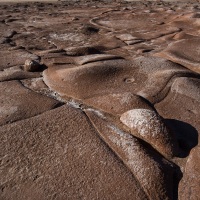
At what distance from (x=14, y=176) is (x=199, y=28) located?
10.4 feet

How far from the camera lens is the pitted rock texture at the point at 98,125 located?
113 centimetres

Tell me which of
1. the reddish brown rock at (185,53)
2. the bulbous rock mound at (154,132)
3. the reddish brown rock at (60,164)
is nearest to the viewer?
the reddish brown rock at (60,164)

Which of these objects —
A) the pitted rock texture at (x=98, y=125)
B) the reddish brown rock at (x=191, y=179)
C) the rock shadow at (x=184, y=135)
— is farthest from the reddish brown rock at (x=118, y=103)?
the reddish brown rock at (x=191, y=179)

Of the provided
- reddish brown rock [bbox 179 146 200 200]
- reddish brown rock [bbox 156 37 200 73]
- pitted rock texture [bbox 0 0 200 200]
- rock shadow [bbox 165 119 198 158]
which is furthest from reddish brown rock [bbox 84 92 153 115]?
reddish brown rock [bbox 156 37 200 73]

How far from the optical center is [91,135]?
4.47ft

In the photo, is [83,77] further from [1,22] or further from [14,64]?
[1,22]

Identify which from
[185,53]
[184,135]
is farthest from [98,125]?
[185,53]

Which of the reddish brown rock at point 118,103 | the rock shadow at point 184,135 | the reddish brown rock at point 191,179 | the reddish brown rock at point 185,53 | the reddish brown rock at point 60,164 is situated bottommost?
the reddish brown rock at point 185,53

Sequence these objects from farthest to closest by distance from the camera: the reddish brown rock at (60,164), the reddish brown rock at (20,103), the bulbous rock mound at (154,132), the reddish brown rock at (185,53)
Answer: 1. the reddish brown rock at (185,53)
2. the reddish brown rock at (20,103)
3. the bulbous rock mound at (154,132)
4. the reddish brown rock at (60,164)

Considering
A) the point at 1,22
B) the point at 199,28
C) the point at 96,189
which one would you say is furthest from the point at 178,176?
the point at 1,22

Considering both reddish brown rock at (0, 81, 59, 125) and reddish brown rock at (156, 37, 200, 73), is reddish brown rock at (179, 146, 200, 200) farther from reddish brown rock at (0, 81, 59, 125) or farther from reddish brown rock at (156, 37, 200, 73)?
reddish brown rock at (156, 37, 200, 73)

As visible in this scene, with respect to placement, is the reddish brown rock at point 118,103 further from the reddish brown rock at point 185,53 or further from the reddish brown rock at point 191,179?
the reddish brown rock at point 185,53

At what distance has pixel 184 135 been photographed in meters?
1.46

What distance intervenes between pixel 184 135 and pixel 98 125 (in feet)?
1.37
